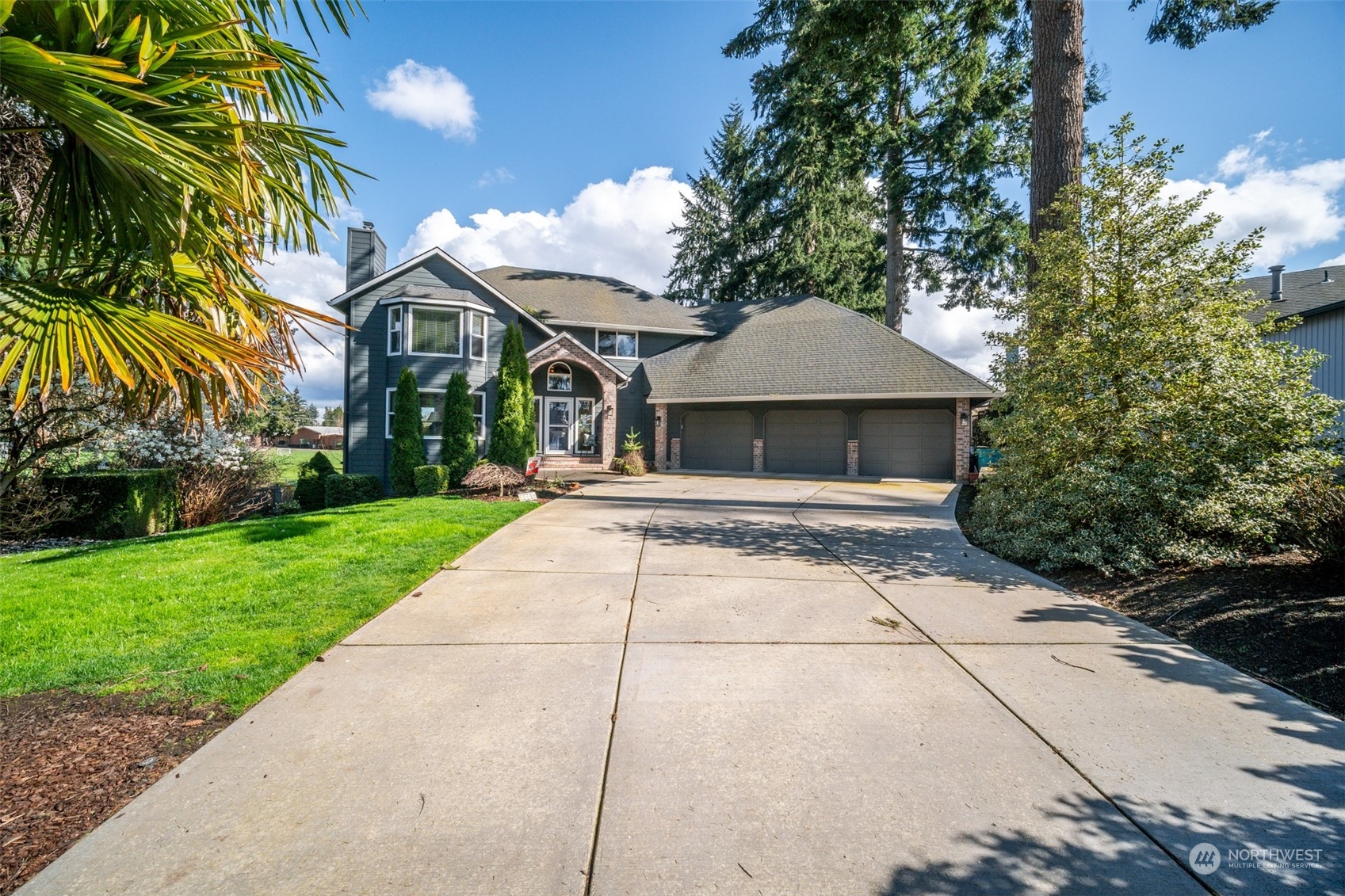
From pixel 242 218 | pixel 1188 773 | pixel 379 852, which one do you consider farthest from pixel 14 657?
pixel 1188 773

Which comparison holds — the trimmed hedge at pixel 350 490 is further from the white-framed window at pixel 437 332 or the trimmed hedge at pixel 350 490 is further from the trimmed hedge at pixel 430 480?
the white-framed window at pixel 437 332

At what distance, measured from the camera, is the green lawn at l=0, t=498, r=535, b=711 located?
3.45m

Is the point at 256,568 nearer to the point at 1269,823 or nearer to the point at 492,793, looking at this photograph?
the point at 492,793

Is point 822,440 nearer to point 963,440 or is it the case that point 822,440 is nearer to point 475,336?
point 963,440

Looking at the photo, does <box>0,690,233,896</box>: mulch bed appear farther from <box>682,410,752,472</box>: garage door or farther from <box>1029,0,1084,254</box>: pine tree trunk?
<box>682,410,752,472</box>: garage door

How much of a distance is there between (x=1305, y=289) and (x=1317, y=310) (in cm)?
757

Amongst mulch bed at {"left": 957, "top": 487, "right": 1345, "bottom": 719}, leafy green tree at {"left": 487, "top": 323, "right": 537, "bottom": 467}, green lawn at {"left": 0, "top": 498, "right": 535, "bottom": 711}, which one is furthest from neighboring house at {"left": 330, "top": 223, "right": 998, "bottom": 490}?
mulch bed at {"left": 957, "top": 487, "right": 1345, "bottom": 719}

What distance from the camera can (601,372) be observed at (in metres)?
18.9

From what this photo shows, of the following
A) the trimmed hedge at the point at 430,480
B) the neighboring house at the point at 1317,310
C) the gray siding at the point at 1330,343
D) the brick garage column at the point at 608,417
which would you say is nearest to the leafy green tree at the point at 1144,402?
the neighboring house at the point at 1317,310

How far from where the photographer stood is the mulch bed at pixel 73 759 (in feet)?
6.97

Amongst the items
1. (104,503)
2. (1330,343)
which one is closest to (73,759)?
(104,503)

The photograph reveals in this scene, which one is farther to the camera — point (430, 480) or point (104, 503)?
point (430, 480)

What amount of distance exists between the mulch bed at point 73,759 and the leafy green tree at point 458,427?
1139cm

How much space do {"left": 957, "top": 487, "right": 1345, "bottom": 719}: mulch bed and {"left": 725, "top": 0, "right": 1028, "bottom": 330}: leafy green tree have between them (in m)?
10.4
